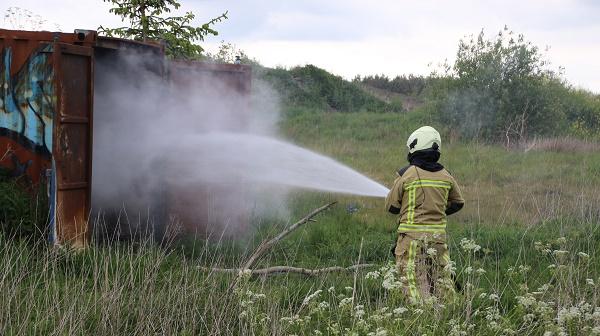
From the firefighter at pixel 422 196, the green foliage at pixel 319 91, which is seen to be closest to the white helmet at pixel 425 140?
the firefighter at pixel 422 196

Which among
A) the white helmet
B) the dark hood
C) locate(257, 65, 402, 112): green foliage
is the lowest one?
the dark hood

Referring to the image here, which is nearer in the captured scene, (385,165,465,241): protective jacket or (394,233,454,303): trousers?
(394,233,454,303): trousers

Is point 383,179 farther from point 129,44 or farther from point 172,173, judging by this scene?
point 129,44

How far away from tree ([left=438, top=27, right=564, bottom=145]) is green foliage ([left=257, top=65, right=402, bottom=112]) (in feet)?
23.3

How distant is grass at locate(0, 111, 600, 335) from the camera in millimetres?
4461

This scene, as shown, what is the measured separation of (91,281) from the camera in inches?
229

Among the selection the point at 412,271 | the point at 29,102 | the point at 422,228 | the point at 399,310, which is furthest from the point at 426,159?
the point at 29,102

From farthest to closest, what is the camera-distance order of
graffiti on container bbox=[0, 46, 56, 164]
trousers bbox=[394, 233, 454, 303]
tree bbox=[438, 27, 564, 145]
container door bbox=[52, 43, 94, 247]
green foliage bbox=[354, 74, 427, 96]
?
green foliage bbox=[354, 74, 427, 96] → tree bbox=[438, 27, 564, 145] → graffiti on container bbox=[0, 46, 56, 164] → container door bbox=[52, 43, 94, 247] → trousers bbox=[394, 233, 454, 303]

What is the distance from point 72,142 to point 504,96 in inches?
685

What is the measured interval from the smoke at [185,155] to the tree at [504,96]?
13435 mm

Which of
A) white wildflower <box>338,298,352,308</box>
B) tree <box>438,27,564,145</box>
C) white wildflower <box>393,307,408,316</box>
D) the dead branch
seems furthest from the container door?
tree <box>438,27,564,145</box>

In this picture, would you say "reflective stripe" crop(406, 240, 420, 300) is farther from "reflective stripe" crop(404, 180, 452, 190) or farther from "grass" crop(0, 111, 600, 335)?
"reflective stripe" crop(404, 180, 452, 190)

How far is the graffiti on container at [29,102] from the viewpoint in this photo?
23.1 feet

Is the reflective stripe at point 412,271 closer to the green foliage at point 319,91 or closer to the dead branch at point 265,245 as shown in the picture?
the dead branch at point 265,245
